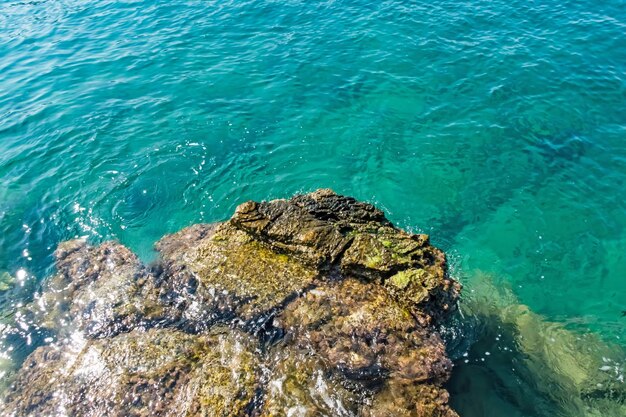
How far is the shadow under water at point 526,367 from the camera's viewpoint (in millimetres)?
8266

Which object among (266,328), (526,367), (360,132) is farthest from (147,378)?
(360,132)

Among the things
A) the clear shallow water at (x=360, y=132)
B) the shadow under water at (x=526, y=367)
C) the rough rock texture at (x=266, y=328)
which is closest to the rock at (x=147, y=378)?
the rough rock texture at (x=266, y=328)

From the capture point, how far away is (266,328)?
812 cm

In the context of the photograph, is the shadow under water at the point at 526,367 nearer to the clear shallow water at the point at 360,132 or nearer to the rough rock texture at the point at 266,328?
the clear shallow water at the point at 360,132

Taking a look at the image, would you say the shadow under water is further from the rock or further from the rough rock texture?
the rock

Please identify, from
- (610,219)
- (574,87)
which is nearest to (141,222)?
(610,219)

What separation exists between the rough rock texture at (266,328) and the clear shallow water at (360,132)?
249cm

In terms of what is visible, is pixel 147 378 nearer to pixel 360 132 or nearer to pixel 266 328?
pixel 266 328

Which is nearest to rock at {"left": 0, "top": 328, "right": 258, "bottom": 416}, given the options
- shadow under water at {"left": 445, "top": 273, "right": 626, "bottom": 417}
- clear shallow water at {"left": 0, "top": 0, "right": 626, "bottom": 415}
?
clear shallow water at {"left": 0, "top": 0, "right": 626, "bottom": 415}

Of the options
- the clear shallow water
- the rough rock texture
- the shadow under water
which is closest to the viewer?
the rough rock texture

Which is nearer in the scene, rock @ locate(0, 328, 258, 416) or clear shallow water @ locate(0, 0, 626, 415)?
rock @ locate(0, 328, 258, 416)

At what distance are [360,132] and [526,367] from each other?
380 inches

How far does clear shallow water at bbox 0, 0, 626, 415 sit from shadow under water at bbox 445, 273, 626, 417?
2.09 ft

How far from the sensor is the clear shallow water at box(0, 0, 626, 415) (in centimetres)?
1230
